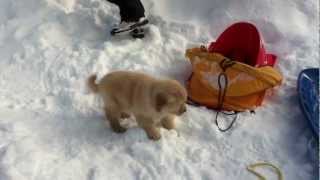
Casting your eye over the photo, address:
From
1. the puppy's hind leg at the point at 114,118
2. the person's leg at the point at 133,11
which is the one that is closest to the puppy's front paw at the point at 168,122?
the puppy's hind leg at the point at 114,118

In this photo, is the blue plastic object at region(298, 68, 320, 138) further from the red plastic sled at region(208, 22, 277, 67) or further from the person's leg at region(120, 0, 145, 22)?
the person's leg at region(120, 0, 145, 22)

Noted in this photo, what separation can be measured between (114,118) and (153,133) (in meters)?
0.25

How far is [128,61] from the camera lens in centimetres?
329

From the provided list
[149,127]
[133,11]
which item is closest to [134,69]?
[133,11]

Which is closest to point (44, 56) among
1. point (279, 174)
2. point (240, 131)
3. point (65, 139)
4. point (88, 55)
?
point (88, 55)

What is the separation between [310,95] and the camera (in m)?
2.87

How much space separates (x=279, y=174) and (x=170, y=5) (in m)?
1.81

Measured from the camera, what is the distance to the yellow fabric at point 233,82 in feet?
9.36

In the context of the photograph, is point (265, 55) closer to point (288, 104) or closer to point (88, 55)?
point (288, 104)

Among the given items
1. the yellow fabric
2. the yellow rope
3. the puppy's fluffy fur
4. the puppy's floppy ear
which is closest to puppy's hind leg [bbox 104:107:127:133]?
the puppy's fluffy fur

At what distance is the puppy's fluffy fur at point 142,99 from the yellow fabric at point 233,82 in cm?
36

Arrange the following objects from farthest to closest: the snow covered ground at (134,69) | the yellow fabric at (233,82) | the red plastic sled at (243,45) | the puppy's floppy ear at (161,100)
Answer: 1. the red plastic sled at (243,45)
2. the yellow fabric at (233,82)
3. the snow covered ground at (134,69)
4. the puppy's floppy ear at (161,100)

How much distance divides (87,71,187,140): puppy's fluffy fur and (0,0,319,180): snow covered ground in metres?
0.10

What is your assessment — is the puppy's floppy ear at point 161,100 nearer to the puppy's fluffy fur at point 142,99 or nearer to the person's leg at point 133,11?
the puppy's fluffy fur at point 142,99
